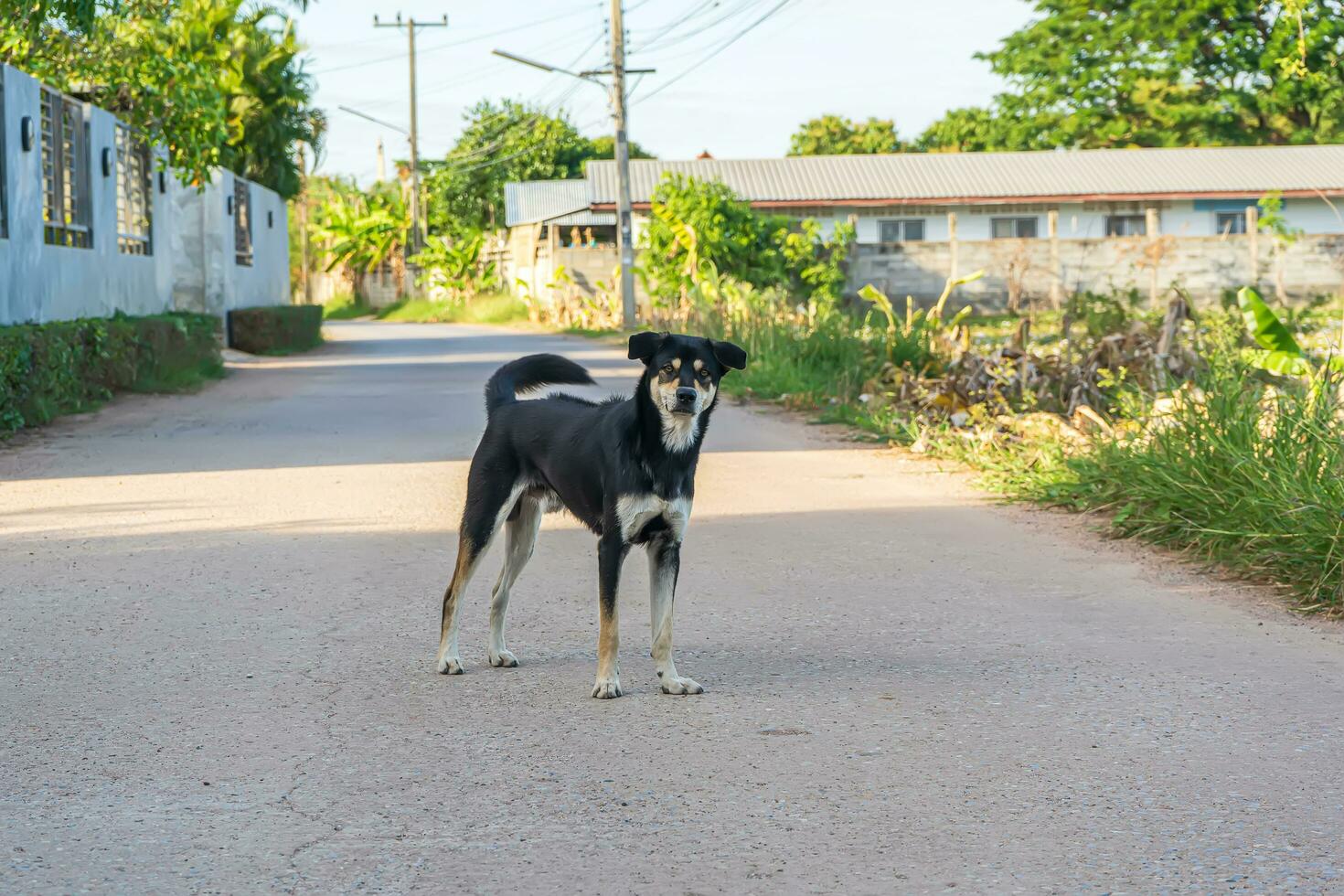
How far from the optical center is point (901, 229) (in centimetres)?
4419

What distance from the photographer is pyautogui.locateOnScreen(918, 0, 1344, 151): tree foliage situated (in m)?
54.1

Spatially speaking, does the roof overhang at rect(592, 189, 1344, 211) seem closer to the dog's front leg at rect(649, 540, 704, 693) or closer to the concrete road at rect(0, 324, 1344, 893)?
the concrete road at rect(0, 324, 1344, 893)

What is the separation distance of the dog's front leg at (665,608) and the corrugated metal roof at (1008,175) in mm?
37078

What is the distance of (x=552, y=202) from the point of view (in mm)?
55625

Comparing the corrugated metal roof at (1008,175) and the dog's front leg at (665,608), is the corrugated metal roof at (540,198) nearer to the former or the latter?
the corrugated metal roof at (1008,175)

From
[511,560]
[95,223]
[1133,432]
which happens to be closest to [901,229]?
[95,223]

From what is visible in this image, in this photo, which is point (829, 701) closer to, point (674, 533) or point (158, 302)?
point (674, 533)

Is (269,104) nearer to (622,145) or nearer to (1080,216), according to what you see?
(622,145)

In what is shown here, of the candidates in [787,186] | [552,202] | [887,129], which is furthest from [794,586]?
[887,129]

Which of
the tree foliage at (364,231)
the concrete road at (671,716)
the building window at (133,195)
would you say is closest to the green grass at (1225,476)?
the concrete road at (671,716)

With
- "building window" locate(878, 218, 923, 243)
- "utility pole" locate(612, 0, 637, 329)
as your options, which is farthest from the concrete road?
"building window" locate(878, 218, 923, 243)

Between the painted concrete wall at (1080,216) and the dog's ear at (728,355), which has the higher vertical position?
the painted concrete wall at (1080,216)

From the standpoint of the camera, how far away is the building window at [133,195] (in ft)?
74.2

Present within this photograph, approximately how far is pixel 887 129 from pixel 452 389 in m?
59.8
